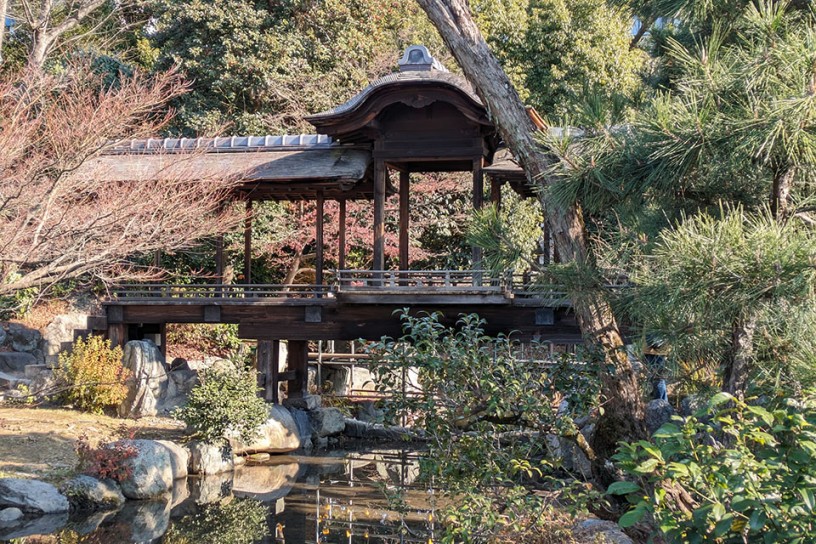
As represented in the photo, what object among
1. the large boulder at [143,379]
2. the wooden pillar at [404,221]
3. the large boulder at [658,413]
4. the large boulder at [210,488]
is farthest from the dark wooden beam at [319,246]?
the large boulder at [658,413]

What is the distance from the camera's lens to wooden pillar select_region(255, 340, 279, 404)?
14156 millimetres

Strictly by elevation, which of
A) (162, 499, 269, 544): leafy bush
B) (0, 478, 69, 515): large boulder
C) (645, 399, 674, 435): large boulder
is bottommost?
(162, 499, 269, 544): leafy bush

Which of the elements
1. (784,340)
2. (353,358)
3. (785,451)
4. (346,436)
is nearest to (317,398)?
(346,436)

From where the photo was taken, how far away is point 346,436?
1444 centimetres

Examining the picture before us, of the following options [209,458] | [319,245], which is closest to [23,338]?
[319,245]

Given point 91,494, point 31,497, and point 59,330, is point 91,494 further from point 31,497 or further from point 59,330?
point 59,330

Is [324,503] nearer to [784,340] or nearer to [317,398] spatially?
[317,398]

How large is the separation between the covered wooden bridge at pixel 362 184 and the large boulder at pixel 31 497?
4.13 meters

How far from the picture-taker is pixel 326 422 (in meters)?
14.0

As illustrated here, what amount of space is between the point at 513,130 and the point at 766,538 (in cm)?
317

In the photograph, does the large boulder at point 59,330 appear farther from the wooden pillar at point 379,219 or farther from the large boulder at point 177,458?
the wooden pillar at point 379,219

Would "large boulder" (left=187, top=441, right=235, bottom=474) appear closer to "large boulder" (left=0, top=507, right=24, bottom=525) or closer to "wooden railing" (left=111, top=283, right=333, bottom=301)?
"wooden railing" (left=111, top=283, right=333, bottom=301)

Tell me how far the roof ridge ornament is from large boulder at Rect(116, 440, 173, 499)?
650cm

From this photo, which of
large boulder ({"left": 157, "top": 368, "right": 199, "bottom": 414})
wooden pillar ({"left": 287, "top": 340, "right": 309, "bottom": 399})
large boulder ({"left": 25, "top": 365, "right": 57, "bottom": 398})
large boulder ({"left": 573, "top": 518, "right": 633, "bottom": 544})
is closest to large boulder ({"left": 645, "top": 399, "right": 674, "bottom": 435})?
large boulder ({"left": 573, "top": 518, "right": 633, "bottom": 544})
